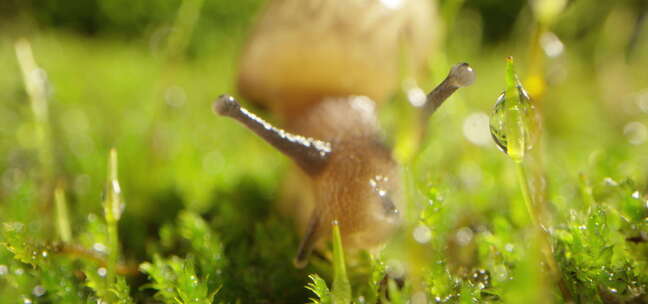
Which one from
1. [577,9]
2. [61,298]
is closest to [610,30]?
[577,9]

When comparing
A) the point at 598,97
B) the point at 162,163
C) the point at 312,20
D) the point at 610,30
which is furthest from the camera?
the point at 598,97

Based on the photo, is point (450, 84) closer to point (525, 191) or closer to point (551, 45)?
point (525, 191)

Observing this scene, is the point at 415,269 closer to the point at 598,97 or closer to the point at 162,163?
the point at 162,163

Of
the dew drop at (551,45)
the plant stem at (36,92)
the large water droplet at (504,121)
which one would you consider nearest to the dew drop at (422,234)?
the large water droplet at (504,121)

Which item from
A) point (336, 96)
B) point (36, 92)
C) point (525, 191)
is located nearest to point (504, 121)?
point (525, 191)

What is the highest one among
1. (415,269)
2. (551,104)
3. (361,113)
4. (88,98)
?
(551,104)

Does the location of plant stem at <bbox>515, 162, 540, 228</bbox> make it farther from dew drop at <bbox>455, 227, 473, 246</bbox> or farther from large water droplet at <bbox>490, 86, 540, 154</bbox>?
dew drop at <bbox>455, 227, 473, 246</bbox>
